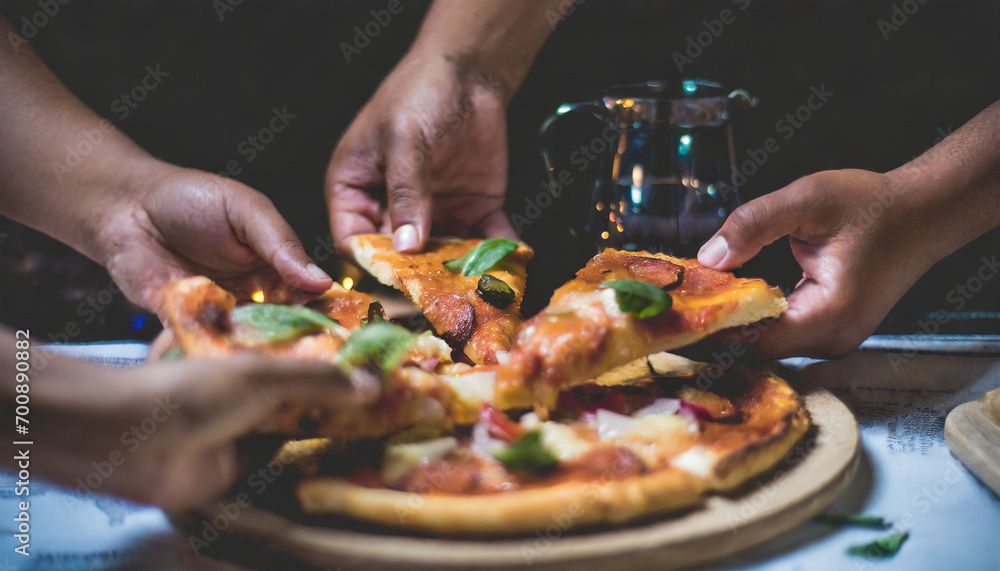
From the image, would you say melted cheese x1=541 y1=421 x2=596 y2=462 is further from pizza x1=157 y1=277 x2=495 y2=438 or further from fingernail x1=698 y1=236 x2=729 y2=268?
fingernail x1=698 y1=236 x2=729 y2=268

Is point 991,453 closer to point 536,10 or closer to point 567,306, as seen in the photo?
point 567,306

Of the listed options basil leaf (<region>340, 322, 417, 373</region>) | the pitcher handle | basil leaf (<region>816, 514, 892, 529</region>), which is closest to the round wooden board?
basil leaf (<region>816, 514, 892, 529</region>)

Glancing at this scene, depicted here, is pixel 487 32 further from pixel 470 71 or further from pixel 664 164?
pixel 664 164

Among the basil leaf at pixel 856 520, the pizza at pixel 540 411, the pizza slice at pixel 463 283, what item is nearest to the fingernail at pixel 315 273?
the pizza at pixel 540 411

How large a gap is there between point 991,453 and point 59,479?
1.98 meters

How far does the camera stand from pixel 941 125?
10.8ft

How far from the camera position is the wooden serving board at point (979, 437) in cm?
159

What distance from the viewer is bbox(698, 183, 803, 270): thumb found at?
2055 millimetres

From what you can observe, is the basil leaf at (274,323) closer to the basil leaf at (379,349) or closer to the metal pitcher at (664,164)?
the basil leaf at (379,349)

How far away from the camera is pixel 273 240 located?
A: 2.33 metres

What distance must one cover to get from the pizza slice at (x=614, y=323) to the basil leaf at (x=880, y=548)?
0.69 metres

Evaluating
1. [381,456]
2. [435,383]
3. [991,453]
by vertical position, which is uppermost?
[991,453]

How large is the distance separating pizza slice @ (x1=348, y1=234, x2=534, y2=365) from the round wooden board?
895mm

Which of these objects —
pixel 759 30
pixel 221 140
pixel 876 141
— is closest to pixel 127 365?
pixel 221 140
